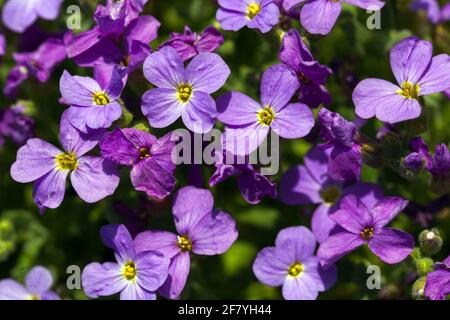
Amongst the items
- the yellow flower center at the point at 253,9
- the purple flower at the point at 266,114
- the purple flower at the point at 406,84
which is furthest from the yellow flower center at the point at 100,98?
the purple flower at the point at 406,84

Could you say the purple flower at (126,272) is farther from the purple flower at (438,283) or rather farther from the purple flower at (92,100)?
the purple flower at (438,283)

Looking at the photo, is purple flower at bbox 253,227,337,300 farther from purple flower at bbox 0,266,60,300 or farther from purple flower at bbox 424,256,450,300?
purple flower at bbox 0,266,60,300

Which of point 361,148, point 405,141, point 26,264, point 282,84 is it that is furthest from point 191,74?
point 26,264

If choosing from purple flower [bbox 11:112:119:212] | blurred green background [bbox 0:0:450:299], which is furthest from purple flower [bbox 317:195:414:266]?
purple flower [bbox 11:112:119:212]

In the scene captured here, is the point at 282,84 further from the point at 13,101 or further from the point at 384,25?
the point at 13,101

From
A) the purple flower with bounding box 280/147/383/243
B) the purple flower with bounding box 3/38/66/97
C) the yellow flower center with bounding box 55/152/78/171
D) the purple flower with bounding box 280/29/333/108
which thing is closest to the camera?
the purple flower with bounding box 280/29/333/108

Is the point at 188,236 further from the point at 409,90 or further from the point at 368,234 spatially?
the point at 409,90
